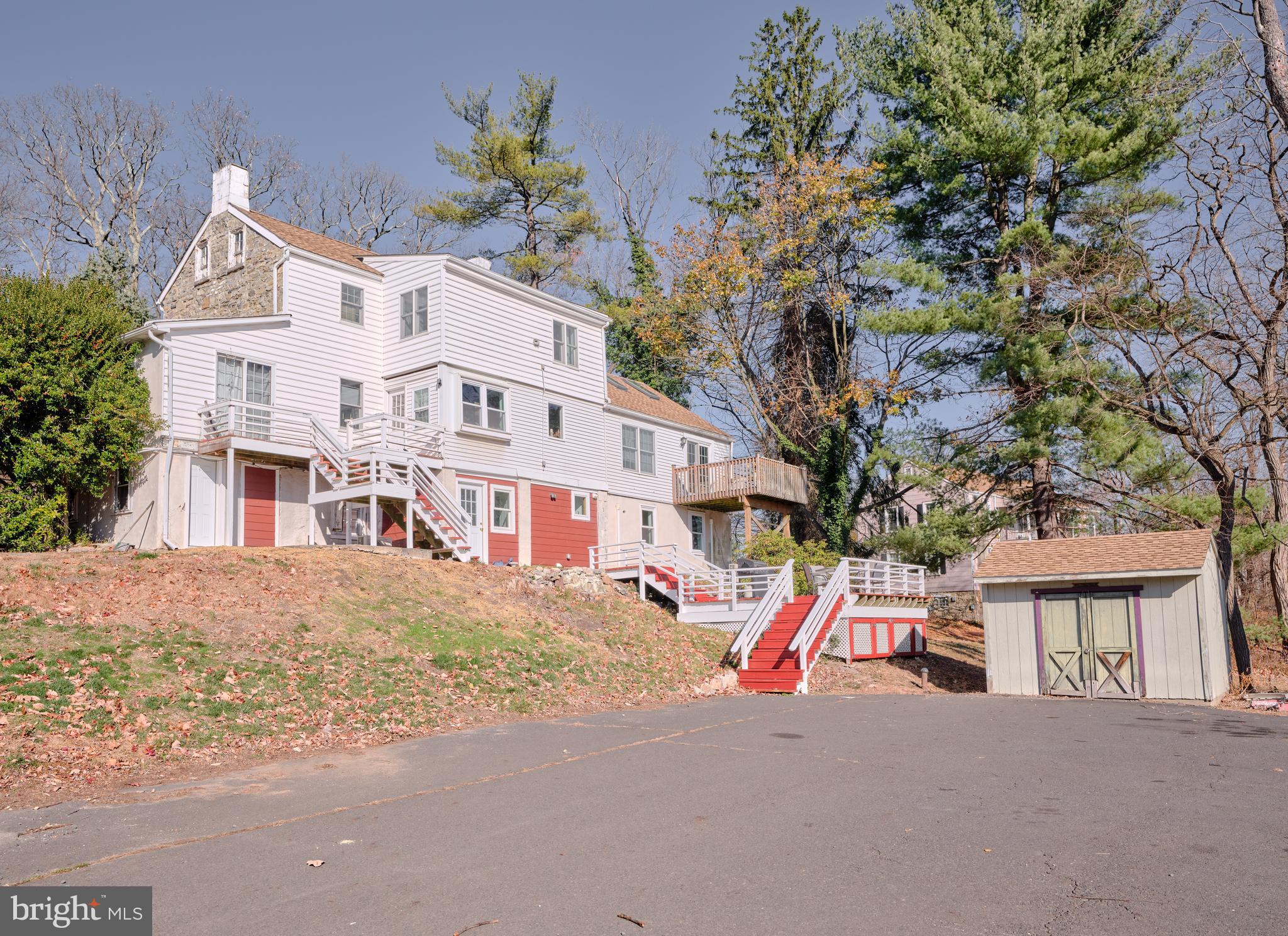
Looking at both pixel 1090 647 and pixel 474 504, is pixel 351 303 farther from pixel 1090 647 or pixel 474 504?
pixel 1090 647

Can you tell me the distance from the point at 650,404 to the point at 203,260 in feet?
49.0

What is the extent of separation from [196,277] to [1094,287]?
80.5 feet

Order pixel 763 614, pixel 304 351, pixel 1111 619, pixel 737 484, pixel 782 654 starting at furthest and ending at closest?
pixel 737 484
pixel 304 351
pixel 763 614
pixel 782 654
pixel 1111 619

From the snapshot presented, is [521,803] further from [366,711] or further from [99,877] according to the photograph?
[366,711]

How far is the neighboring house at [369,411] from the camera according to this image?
2144cm

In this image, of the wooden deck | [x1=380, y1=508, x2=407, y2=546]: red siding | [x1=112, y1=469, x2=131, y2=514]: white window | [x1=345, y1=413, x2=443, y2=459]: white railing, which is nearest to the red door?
[x1=345, y1=413, x2=443, y2=459]: white railing

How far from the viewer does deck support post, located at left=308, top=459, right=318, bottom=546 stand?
22656 millimetres

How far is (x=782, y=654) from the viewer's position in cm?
2088

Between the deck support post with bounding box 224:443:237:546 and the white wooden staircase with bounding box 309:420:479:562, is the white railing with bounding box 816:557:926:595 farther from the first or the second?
the deck support post with bounding box 224:443:237:546

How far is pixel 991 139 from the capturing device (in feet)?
88.0

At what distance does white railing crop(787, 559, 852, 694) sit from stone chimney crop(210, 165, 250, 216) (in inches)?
748

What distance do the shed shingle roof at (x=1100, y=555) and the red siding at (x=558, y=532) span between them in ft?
38.3

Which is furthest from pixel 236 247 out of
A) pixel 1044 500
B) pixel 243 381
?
pixel 1044 500

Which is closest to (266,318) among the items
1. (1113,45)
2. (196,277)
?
(196,277)
